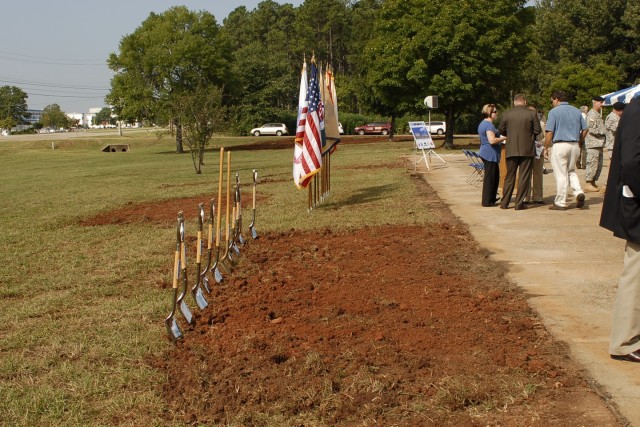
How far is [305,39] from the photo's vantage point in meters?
90.4

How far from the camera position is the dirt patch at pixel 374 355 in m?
4.35

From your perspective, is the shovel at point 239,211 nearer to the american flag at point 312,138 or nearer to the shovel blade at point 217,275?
the shovel blade at point 217,275

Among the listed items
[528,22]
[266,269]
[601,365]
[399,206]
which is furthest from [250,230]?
[528,22]

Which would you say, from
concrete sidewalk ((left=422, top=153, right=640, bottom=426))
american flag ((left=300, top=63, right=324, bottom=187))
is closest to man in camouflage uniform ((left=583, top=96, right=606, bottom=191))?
concrete sidewalk ((left=422, top=153, right=640, bottom=426))

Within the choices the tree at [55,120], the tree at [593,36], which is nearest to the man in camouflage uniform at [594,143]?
the tree at [593,36]

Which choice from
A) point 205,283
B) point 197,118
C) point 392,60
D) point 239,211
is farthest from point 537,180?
point 392,60

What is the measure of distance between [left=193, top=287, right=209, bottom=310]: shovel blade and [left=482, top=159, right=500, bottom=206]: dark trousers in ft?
25.0

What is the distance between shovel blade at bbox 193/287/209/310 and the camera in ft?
22.1

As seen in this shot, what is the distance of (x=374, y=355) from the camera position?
17.2 ft

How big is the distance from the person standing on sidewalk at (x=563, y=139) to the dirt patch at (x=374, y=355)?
4.58m

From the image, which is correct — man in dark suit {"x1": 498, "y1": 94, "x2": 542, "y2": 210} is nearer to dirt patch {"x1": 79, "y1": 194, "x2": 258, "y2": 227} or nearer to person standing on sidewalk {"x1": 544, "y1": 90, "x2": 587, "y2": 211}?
person standing on sidewalk {"x1": 544, "y1": 90, "x2": 587, "y2": 211}

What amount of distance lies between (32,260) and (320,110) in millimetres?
5662

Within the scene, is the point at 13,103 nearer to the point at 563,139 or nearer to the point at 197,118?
the point at 197,118

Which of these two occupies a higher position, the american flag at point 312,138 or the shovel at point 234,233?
the american flag at point 312,138
